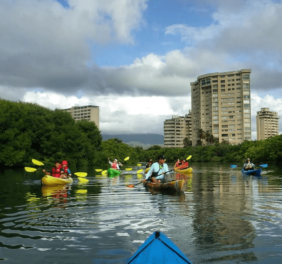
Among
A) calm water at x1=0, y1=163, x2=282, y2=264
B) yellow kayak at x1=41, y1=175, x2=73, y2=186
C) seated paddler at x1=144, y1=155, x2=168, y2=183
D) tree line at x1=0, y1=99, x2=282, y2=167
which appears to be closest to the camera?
calm water at x1=0, y1=163, x2=282, y2=264

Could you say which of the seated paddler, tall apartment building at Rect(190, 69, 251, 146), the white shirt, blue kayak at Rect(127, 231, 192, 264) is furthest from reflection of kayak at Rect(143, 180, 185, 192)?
tall apartment building at Rect(190, 69, 251, 146)

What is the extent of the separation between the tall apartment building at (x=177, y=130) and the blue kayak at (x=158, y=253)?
18456cm

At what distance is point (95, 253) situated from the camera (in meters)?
6.25

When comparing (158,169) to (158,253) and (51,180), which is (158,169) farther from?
(158,253)

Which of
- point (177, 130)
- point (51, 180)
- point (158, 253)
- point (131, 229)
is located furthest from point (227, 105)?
point (158, 253)

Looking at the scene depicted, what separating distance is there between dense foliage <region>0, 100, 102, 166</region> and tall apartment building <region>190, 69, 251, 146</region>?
83.8 metres

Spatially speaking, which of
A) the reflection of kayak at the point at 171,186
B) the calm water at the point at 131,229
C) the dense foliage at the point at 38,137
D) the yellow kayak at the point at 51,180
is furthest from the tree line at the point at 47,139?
the calm water at the point at 131,229

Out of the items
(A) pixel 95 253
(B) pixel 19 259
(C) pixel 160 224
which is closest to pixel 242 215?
(C) pixel 160 224

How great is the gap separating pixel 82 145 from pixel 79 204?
46362 millimetres

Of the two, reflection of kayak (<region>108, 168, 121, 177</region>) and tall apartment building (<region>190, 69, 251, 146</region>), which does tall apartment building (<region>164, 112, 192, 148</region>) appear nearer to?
tall apartment building (<region>190, 69, 251, 146</region>)

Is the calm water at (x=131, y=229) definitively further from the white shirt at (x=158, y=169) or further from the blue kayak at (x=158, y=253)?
the white shirt at (x=158, y=169)

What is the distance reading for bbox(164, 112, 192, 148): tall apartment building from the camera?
620ft

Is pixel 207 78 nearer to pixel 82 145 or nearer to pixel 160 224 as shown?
pixel 82 145

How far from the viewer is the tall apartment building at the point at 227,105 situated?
130 metres
